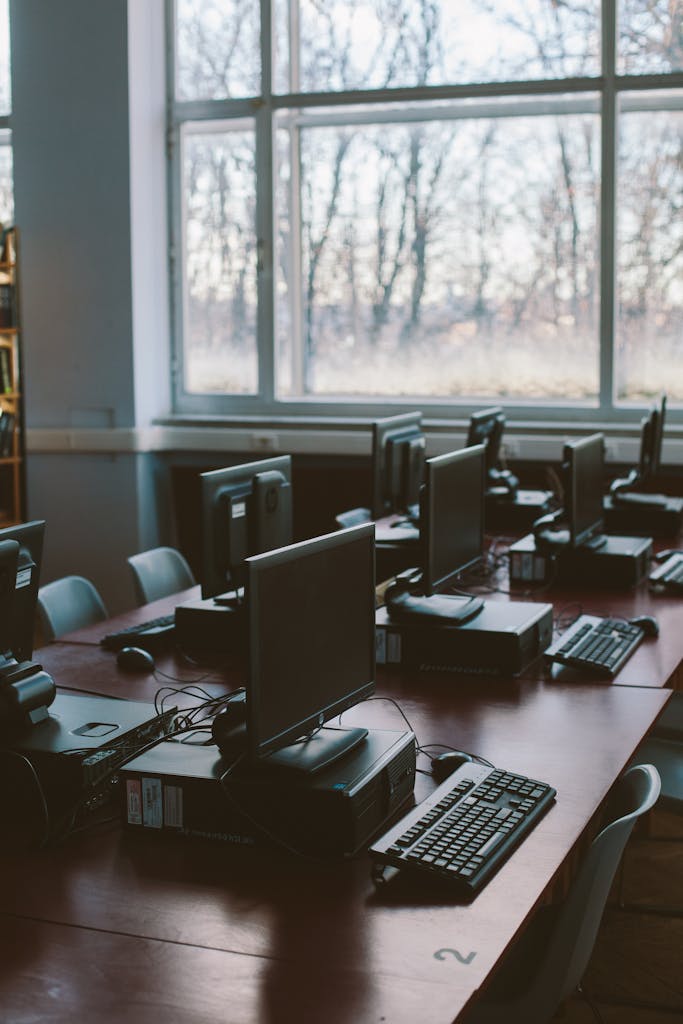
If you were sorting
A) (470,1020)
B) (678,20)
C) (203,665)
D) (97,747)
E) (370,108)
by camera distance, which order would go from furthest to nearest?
(370,108), (678,20), (203,665), (97,747), (470,1020)

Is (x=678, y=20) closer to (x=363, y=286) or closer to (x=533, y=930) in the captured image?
(x=363, y=286)

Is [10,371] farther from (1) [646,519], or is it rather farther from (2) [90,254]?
(1) [646,519]

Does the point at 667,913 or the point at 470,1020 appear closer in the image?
the point at 470,1020

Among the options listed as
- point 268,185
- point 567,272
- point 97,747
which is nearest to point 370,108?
point 268,185

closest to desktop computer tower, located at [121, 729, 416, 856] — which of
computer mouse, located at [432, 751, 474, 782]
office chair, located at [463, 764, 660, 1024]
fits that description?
computer mouse, located at [432, 751, 474, 782]

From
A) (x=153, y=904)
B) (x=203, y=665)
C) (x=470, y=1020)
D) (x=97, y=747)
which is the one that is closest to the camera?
(x=153, y=904)

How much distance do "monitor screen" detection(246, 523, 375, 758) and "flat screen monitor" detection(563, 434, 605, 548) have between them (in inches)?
66.8

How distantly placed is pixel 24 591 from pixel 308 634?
62 centimetres

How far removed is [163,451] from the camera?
669cm

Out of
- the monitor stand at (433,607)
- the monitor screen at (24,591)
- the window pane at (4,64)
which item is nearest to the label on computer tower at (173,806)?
the monitor screen at (24,591)

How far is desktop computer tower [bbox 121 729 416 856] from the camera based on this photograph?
1896 millimetres

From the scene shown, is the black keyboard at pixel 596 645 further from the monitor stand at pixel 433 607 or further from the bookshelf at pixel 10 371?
the bookshelf at pixel 10 371

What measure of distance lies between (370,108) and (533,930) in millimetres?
5239

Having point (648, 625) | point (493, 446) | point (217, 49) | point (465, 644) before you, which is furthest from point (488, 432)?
point (217, 49)
